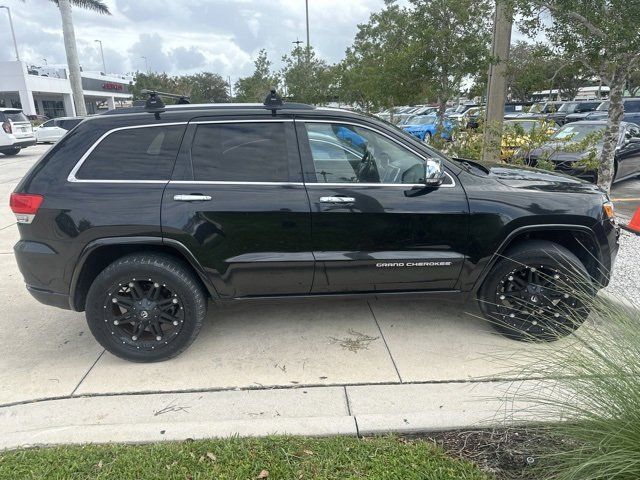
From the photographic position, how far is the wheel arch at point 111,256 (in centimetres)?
328

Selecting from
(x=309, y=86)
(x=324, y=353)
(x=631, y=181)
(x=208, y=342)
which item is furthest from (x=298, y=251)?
(x=309, y=86)

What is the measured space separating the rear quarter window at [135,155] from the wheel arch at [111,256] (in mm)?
468

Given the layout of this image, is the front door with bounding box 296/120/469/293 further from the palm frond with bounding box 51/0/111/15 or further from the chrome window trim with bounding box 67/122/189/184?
the palm frond with bounding box 51/0/111/15

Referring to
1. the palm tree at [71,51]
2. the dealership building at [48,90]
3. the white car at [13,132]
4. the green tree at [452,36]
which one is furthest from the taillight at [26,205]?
the dealership building at [48,90]

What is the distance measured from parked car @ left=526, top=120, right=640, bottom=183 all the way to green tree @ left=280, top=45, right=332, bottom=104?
46.7ft

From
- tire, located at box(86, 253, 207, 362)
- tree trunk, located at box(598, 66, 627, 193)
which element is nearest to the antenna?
tire, located at box(86, 253, 207, 362)

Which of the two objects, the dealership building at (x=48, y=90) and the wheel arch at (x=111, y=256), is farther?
the dealership building at (x=48, y=90)

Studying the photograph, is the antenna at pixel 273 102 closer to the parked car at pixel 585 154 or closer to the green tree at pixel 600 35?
the green tree at pixel 600 35

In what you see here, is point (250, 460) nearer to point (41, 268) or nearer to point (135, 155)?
point (41, 268)

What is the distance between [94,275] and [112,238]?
0.43m

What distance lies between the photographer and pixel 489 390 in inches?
121

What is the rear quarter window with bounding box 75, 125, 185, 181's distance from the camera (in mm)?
3342

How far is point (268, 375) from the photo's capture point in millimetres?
3357

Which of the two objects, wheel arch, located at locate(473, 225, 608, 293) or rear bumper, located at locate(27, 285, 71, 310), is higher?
wheel arch, located at locate(473, 225, 608, 293)
